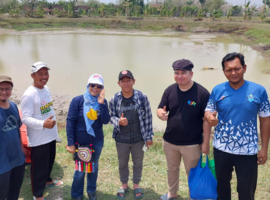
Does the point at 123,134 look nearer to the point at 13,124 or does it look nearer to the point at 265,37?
the point at 13,124

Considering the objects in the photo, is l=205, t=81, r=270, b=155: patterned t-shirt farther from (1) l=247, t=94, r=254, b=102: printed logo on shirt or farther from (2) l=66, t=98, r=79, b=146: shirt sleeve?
(2) l=66, t=98, r=79, b=146: shirt sleeve

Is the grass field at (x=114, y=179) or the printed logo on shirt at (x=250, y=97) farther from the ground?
the printed logo on shirt at (x=250, y=97)

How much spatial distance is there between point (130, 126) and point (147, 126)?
0.21 m

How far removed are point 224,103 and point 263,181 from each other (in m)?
1.68

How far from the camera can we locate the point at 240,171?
7.27 feet

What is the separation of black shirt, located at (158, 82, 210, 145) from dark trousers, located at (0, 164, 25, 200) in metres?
1.61

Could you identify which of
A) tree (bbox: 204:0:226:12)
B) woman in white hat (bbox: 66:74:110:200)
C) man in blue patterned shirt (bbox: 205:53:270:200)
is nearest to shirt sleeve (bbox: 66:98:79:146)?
woman in white hat (bbox: 66:74:110:200)

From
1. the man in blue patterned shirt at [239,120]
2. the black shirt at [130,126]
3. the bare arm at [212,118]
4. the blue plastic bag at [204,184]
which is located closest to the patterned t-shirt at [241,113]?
the man in blue patterned shirt at [239,120]

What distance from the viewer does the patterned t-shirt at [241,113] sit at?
211 centimetres

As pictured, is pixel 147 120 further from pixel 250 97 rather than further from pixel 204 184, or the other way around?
pixel 250 97

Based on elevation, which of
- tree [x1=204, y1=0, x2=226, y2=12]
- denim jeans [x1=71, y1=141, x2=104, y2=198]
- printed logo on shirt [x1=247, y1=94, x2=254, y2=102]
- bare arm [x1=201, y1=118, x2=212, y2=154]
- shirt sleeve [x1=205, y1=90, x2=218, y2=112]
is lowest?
denim jeans [x1=71, y1=141, x2=104, y2=198]

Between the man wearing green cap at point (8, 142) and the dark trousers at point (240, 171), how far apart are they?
1910mm

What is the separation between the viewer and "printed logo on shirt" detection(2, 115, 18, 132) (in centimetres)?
222

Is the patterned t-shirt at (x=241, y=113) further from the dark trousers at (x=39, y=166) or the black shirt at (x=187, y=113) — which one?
the dark trousers at (x=39, y=166)
